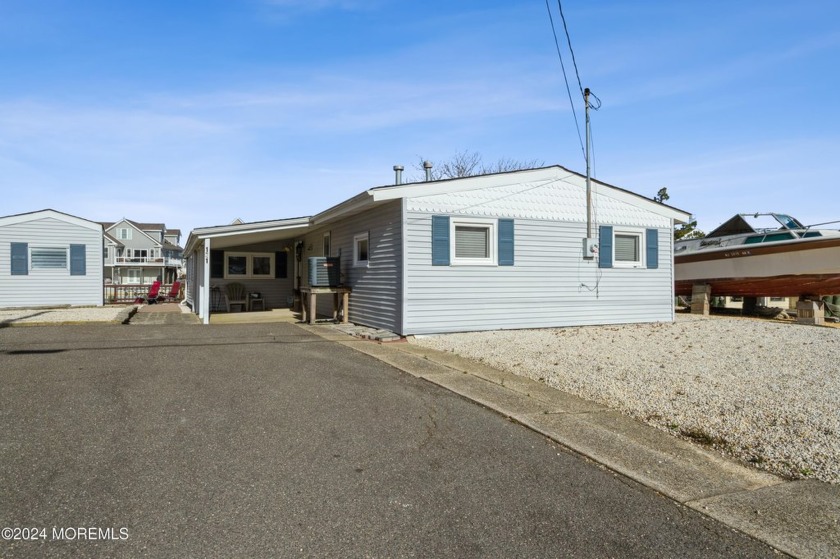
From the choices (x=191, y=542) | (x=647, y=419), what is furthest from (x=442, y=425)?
(x=191, y=542)

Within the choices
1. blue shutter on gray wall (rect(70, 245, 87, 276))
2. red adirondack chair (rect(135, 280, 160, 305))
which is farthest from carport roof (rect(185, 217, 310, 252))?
red adirondack chair (rect(135, 280, 160, 305))

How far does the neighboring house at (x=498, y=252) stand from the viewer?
11328 millimetres

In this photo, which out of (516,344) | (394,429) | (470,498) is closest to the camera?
(470,498)

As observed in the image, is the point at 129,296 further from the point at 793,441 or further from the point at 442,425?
the point at 793,441

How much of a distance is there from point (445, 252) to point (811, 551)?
892cm

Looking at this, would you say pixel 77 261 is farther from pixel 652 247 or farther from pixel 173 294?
pixel 652 247

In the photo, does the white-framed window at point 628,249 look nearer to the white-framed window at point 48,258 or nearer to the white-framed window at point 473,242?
the white-framed window at point 473,242

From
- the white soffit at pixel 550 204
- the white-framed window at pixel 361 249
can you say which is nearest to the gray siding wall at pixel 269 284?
the white-framed window at pixel 361 249

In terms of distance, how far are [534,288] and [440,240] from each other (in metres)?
2.61

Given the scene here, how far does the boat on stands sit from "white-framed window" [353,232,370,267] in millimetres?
10381

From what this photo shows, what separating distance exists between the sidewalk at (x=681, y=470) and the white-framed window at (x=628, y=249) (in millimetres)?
7781

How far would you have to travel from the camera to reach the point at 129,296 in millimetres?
26250

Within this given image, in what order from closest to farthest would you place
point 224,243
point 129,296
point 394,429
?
1. point 394,429
2. point 224,243
3. point 129,296

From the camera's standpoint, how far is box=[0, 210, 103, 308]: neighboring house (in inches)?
726
